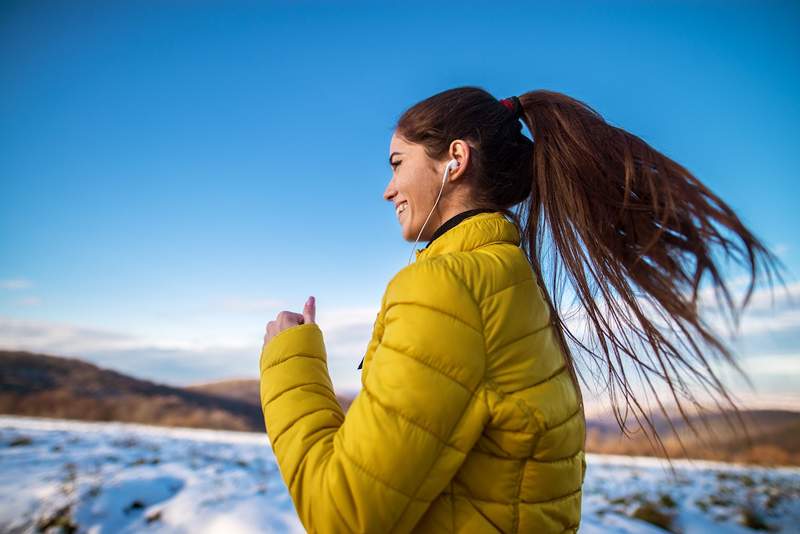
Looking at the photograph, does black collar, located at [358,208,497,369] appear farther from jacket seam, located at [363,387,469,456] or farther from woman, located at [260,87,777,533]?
jacket seam, located at [363,387,469,456]

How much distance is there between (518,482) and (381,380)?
423 mm

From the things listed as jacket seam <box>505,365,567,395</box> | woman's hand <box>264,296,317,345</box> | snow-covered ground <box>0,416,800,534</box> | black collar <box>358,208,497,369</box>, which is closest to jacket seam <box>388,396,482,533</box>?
jacket seam <box>505,365,567,395</box>

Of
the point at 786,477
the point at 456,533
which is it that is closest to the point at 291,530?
the point at 456,533

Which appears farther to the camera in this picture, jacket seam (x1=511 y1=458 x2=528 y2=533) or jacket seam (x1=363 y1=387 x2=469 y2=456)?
jacket seam (x1=511 y1=458 x2=528 y2=533)

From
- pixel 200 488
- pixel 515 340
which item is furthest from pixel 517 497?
pixel 200 488

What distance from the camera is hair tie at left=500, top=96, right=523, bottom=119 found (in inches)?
63.4

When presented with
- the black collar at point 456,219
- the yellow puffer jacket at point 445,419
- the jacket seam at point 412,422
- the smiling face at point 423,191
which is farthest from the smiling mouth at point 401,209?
the jacket seam at point 412,422

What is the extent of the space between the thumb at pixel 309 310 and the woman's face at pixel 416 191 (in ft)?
1.21

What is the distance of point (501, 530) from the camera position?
1.08 meters

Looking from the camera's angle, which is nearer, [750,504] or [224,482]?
[224,482]

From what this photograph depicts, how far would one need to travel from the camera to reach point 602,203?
4.69 feet

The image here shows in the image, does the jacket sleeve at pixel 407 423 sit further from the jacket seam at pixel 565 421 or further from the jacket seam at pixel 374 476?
the jacket seam at pixel 565 421

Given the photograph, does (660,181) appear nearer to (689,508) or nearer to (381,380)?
(381,380)

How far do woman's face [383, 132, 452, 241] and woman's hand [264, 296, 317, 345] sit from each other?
1.29 ft
